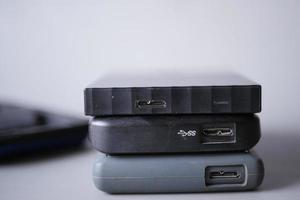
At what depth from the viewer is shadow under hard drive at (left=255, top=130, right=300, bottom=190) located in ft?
1.98

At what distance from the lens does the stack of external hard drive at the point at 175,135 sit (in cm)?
52

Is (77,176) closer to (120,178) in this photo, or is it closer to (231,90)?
→ (120,178)

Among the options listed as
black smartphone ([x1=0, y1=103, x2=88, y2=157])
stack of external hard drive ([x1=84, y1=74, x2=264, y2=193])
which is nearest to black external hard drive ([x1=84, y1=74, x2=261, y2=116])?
stack of external hard drive ([x1=84, y1=74, x2=264, y2=193])

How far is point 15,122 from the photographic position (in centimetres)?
83

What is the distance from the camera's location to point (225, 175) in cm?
55

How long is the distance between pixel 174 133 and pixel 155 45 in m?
0.41

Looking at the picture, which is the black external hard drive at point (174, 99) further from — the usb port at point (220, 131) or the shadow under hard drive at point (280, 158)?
the shadow under hard drive at point (280, 158)

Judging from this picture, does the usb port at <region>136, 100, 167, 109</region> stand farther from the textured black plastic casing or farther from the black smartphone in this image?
the black smartphone

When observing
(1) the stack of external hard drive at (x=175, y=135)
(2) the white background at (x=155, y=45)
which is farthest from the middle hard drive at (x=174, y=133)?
(2) the white background at (x=155, y=45)

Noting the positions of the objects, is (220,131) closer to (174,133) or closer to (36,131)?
(174,133)

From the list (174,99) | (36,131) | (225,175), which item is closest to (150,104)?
(174,99)

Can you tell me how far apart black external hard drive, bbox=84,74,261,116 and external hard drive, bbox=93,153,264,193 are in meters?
0.06

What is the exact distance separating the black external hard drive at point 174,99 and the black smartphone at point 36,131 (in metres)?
0.27

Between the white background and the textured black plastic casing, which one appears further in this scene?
the white background
